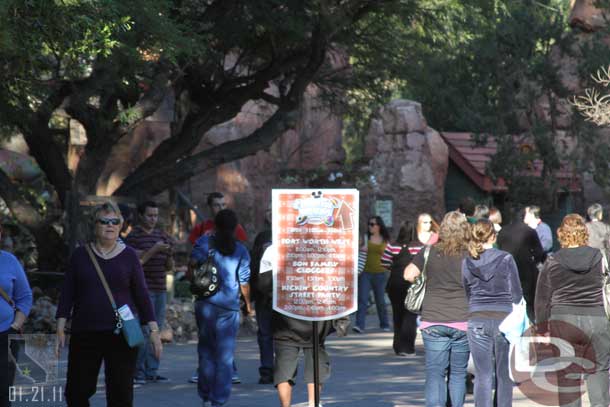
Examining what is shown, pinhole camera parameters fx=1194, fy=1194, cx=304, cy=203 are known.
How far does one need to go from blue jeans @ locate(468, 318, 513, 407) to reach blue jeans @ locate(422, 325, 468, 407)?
0.12m

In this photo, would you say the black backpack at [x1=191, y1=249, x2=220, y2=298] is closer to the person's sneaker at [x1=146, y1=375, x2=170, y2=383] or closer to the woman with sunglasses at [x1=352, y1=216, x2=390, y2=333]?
the person's sneaker at [x1=146, y1=375, x2=170, y2=383]

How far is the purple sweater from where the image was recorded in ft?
25.4

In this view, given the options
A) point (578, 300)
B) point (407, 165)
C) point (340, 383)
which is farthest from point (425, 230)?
point (407, 165)

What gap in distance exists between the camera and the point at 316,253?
897cm

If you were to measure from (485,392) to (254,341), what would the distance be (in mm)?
8623

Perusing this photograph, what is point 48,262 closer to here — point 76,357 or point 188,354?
point 188,354

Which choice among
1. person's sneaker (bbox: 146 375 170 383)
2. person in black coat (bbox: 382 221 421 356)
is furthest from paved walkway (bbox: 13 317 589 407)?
person in black coat (bbox: 382 221 421 356)

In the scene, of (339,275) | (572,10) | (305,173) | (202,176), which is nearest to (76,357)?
(339,275)

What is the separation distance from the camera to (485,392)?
9.20 m

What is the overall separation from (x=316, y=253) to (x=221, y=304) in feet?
5.85

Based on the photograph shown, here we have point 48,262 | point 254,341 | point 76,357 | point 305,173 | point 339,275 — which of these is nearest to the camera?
point 76,357

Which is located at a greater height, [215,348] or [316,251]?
[316,251]

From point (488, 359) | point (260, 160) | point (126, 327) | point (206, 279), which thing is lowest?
point (488, 359)
